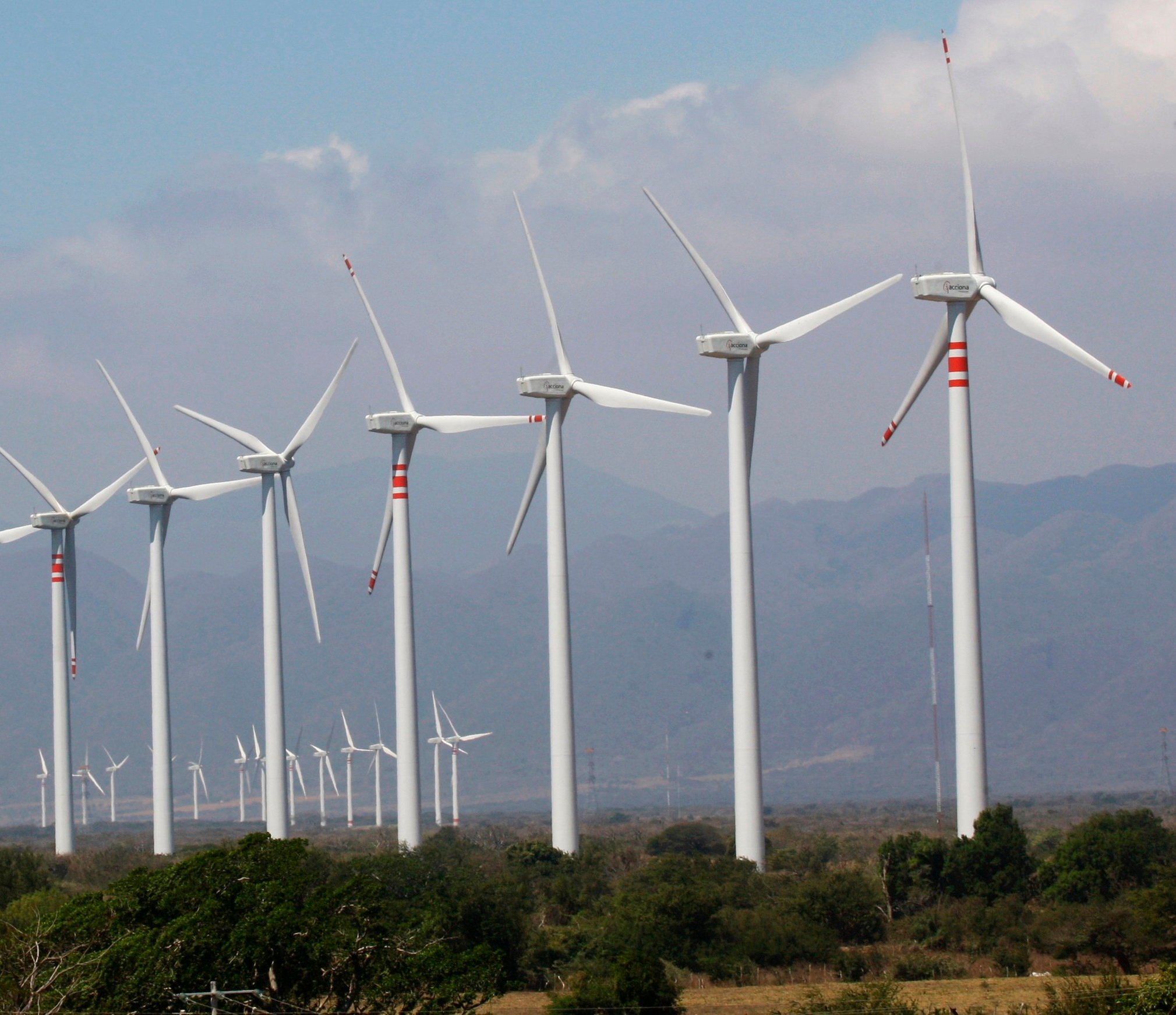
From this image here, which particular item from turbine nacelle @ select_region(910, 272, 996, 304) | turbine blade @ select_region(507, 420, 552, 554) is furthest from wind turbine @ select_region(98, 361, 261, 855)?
turbine nacelle @ select_region(910, 272, 996, 304)

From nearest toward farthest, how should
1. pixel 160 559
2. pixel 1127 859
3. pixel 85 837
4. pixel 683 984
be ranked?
pixel 683 984 < pixel 1127 859 < pixel 160 559 < pixel 85 837

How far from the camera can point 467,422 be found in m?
77.8

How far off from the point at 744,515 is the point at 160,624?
3528 cm

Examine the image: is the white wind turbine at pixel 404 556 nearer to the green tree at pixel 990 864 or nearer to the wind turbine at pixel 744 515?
the wind turbine at pixel 744 515

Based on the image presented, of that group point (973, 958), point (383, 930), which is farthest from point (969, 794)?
point (383, 930)

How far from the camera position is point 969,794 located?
6116cm

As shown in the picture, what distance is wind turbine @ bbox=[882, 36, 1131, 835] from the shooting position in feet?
196

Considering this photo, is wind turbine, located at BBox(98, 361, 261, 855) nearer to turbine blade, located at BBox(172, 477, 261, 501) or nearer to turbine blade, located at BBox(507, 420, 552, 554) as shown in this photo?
turbine blade, located at BBox(172, 477, 261, 501)

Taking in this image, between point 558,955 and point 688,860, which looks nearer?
point 558,955

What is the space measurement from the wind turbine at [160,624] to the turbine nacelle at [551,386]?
18882mm

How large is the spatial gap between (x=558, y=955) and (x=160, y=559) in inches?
1727

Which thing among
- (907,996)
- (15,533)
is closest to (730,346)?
(907,996)

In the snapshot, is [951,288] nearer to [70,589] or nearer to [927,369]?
[927,369]

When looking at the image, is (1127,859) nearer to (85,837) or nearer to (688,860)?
(688,860)
